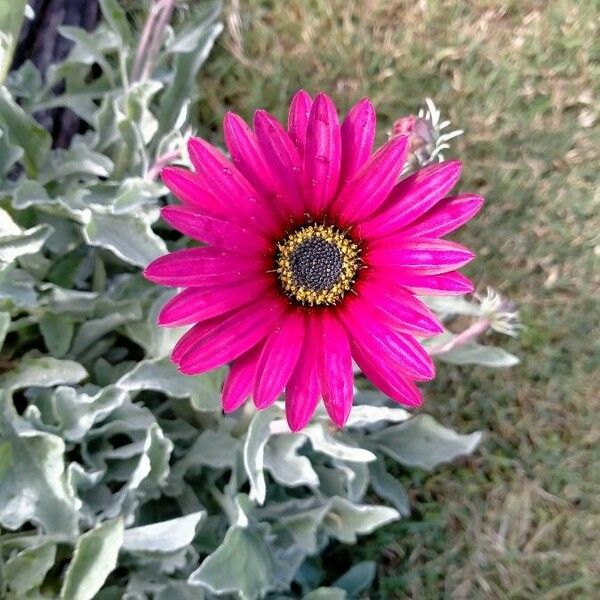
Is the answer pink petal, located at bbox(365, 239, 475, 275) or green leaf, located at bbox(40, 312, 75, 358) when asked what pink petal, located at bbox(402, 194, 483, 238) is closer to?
pink petal, located at bbox(365, 239, 475, 275)

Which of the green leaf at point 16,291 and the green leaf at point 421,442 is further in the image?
the green leaf at point 421,442

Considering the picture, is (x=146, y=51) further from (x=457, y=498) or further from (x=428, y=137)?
(x=457, y=498)

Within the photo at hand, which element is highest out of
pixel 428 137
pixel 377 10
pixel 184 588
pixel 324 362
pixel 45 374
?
pixel 377 10

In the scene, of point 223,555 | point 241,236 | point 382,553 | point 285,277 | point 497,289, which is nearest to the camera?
point 241,236

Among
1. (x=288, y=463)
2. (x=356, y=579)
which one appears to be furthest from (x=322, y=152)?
(x=356, y=579)

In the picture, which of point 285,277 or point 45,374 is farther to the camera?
point 45,374

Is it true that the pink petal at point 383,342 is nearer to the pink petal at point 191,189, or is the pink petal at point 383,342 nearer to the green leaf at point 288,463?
the pink petal at point 191,189

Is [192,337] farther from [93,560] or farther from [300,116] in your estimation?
[93,560]

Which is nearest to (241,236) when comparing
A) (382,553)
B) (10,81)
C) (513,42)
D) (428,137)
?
(428,137)

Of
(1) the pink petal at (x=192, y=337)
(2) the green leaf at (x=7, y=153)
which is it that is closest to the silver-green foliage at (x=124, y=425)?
(2) the green leaf at (x=7, y=153)
